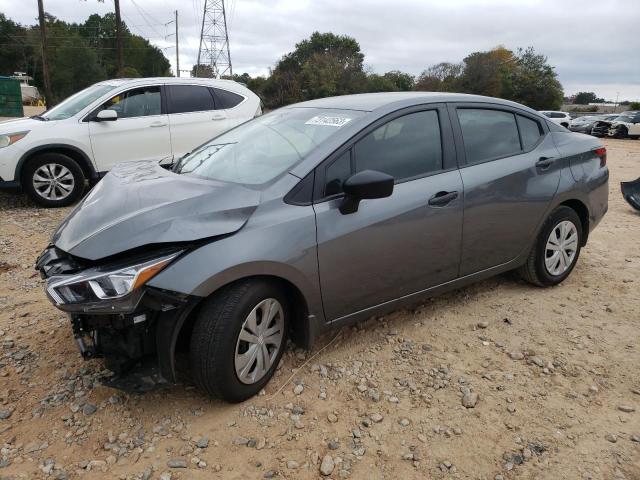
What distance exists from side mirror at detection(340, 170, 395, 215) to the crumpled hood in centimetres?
49

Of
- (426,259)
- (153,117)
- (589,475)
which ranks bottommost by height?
(589,475)

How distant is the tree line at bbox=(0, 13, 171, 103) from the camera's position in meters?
50.0

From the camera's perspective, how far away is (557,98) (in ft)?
163

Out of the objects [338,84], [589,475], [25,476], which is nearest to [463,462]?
[589,475]

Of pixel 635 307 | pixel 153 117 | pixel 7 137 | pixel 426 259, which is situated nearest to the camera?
pixel 426 259

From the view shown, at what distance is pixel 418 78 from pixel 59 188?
148 feet

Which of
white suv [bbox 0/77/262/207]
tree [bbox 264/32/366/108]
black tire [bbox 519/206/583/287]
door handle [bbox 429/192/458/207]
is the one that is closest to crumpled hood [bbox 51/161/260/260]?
door handle [bbox 429/192/458/207]

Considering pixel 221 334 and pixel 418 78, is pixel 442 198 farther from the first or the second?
pixel 418 78

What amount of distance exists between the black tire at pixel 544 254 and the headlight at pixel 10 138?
5.98m

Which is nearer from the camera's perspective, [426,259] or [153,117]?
[426,259]

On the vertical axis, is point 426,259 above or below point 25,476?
above

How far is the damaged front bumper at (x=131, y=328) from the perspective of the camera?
230cm

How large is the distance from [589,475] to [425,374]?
0.97 metres

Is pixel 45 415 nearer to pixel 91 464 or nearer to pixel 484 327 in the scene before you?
pixel 91 464
